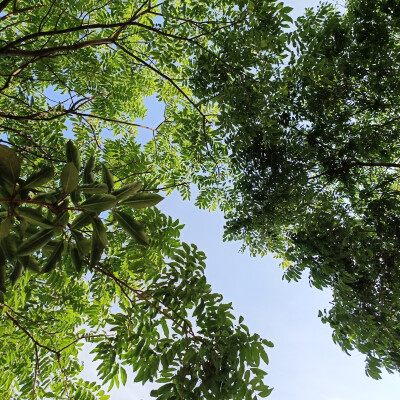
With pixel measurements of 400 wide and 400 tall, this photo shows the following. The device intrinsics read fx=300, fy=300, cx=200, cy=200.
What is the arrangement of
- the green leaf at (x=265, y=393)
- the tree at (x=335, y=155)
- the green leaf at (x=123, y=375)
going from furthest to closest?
the tree at (x=335, y=155)
the green leaf at (x=123, y=375)
the green leaf at (x=265, y=393)

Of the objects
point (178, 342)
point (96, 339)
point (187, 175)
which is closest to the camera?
point (178, 342)

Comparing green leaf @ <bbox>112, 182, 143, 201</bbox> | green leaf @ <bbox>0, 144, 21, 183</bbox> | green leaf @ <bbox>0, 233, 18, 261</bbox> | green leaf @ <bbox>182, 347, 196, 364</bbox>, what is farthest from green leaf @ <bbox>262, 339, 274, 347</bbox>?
green leaf @ <bbox>0, 144, 21, 183</bbox>

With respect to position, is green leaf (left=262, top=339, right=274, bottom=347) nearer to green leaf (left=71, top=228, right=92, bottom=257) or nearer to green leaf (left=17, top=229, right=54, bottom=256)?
green leaf (left=71, top=228, right=92, bottom=257)

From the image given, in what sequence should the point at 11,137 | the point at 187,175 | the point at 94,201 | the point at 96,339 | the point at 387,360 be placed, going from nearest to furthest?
the point at 94,201
the point at 96,339
the point at 387,360
the point at 11,137
the point at 187,175

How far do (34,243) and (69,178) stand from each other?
272mm

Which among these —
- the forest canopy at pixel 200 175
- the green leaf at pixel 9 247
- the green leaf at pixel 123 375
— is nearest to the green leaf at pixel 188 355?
the forest canopy at pixel 200 175

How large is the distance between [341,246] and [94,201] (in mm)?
3502

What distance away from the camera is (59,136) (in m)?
4.05

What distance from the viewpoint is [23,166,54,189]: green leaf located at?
1.08 m

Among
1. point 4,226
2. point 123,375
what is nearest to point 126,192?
point 4,226

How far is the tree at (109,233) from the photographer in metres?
1.24

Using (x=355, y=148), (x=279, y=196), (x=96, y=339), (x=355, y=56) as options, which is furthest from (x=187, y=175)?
(x=96, y=339)

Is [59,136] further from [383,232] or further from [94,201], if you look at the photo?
[383,232]

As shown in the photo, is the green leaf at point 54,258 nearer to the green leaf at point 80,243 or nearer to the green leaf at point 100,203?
the green leaf at point 80,243
